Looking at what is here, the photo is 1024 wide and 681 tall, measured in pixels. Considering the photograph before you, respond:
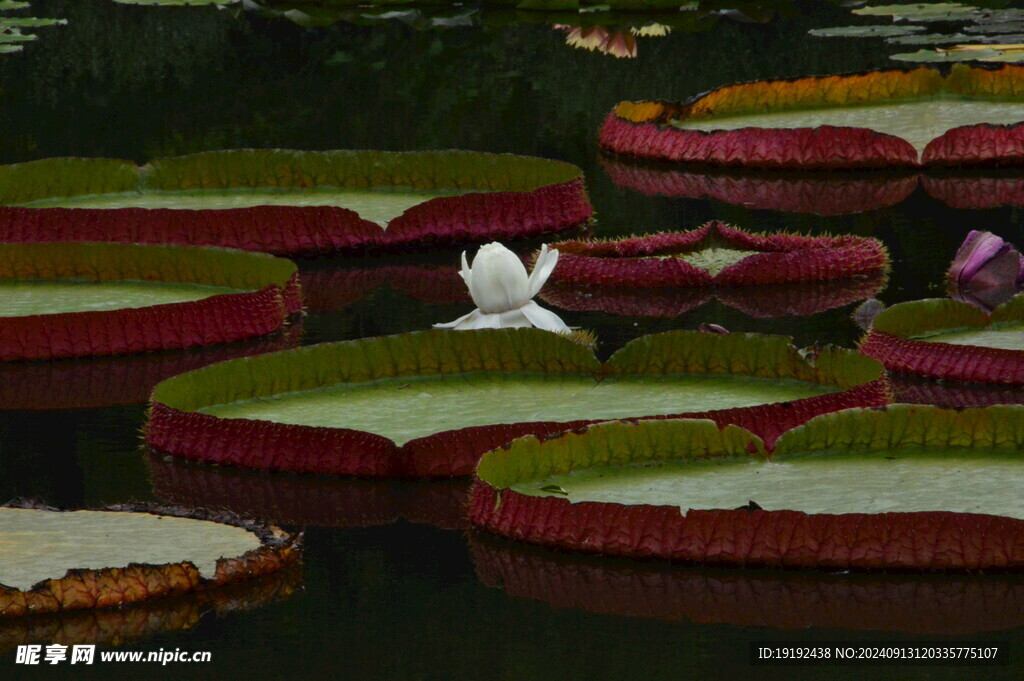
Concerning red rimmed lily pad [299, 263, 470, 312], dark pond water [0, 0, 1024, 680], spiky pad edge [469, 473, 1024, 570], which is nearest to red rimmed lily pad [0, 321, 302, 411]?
dark pond water [0, 0, 1024, 680]

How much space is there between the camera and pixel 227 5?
25.7 metres

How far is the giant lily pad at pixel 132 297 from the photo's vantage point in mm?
8094

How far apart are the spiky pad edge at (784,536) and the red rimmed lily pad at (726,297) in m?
3.46

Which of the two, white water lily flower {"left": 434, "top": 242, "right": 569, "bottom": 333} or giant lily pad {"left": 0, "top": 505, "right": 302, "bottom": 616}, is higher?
giant lily pad {"left": 0, "top": 505, "right": 302, "bottom": 616}

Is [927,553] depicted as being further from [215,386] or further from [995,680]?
[215,386]

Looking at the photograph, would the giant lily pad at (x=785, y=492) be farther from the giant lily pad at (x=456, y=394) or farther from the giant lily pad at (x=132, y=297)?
the giant lily pad at (x=132, y=297)

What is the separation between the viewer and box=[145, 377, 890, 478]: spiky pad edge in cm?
594

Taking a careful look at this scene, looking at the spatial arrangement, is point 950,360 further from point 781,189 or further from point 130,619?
point 781,189

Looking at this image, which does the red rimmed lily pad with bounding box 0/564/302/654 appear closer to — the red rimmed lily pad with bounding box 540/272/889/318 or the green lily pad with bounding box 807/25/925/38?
the red rimmed lily pad with bounding box 540/272/889/318

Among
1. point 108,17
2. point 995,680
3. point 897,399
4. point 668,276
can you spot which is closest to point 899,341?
point 897,399

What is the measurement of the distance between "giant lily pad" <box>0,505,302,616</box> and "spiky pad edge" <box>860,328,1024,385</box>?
258 cm

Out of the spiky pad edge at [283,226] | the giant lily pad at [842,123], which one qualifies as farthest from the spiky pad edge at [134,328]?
the giant lily pad at [842,123]

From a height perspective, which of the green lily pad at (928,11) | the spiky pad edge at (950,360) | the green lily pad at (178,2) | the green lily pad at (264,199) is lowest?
the green lily pad at (178,2)

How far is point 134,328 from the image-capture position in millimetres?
8141
